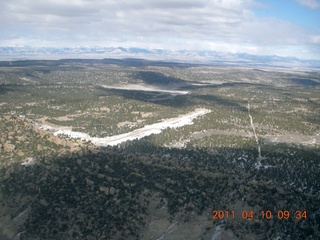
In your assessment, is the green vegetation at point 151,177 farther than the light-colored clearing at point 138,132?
No

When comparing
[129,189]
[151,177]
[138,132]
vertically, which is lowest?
[138,132]

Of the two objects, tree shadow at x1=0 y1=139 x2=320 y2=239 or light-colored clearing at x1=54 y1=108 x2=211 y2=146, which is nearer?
tree shadow at x1=0 y1=139 x2=320 y2=239

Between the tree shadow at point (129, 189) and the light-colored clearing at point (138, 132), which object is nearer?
the tree shadow at point (129, 189)

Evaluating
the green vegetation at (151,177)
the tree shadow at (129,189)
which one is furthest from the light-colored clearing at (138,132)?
the tree shadow at (129,189)

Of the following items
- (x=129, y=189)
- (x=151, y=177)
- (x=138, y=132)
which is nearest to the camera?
(x=129, y=189)

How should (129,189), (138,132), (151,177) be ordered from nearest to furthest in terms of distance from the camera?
1. (129,189)
2. (151,177)
3. (138,132)

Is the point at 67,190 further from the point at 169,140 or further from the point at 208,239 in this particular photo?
the point at 169,140

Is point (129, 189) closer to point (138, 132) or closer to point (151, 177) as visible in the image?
point (151, 177)

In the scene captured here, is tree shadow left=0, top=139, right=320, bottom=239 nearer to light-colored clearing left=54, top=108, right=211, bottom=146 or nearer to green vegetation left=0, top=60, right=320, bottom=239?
green vegetation left=0, top=60, right=320, bottom=239

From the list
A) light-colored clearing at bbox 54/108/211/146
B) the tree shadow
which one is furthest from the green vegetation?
light-colored clearing at bbox 54/108/211/146

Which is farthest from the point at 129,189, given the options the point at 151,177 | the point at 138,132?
the point at 138,132

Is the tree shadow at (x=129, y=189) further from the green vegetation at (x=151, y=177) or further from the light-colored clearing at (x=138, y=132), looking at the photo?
the light-colored clearing at (x=138, y=132)

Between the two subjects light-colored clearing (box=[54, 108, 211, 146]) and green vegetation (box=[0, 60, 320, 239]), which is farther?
light-colored clearing (box=[54, 108, 211, 146])
